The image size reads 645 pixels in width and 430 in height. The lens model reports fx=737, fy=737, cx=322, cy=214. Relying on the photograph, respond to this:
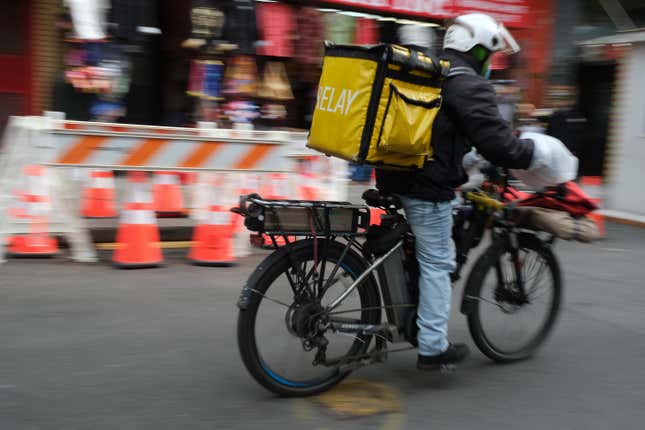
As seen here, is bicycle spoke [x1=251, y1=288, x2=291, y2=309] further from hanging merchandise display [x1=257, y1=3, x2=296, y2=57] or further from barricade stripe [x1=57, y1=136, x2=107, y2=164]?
hanging merchandise display [x1=257, y1=3, x2=296, y2=57]

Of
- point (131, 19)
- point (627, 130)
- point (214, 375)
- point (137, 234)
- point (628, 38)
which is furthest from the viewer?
point (627, 130)

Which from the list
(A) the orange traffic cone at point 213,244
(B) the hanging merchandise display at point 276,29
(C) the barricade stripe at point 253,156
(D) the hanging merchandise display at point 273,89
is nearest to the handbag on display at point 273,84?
(D) the hanging merchandise display at point 273,89

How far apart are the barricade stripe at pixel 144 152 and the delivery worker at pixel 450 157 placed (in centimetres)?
335

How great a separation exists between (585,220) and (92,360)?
9.73ft

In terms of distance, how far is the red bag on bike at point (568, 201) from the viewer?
4246 mm

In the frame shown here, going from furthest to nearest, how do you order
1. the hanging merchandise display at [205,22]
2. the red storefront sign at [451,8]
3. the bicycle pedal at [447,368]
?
1. the red storefront sign at [451,8]
2. the hanging merchandise display at [205,22]
3. the bicycle pedal at [447,368]

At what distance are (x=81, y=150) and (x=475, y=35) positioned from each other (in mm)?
3904

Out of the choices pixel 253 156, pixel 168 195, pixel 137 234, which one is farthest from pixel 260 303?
pixel 168 195

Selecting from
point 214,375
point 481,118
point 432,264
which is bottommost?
point 214,375

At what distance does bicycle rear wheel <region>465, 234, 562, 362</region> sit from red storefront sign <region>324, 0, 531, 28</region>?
8.59 meters

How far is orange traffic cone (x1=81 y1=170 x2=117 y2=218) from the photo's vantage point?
321 inches

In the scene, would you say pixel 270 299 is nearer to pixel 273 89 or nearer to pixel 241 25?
pixel 241 25

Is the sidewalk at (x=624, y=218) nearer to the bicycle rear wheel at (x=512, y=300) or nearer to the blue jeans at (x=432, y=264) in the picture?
the bicycle rear wheel at (x=512, y=300)

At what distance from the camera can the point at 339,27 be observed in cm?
1222
